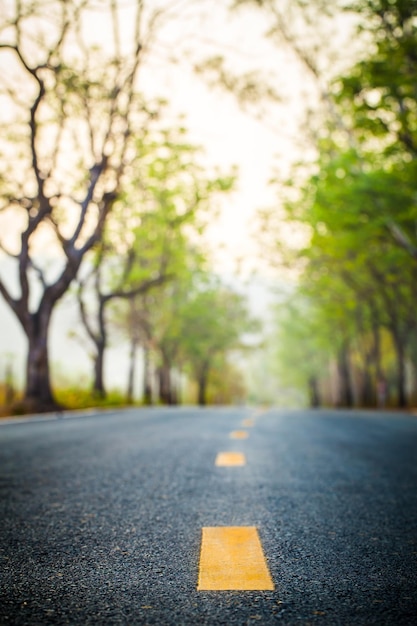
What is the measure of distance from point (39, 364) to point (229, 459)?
519 inches

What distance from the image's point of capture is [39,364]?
18.9 m

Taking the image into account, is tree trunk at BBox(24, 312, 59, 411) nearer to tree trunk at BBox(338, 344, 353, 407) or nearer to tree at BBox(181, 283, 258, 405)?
tree at BBox(181, 283, 258, 405)

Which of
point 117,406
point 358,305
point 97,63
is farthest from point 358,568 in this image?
point 358,305

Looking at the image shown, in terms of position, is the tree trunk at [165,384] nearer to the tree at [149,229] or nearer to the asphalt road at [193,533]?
the tree at [149,229]

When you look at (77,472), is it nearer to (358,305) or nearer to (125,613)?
(125,613)

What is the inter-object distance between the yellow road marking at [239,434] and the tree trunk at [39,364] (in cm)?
926

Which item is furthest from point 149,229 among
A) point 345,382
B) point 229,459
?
point 229,459

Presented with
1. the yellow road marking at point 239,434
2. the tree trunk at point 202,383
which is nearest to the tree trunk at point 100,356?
the yellow road marking at point 239,434

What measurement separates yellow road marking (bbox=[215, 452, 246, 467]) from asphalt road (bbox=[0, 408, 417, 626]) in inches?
3.5

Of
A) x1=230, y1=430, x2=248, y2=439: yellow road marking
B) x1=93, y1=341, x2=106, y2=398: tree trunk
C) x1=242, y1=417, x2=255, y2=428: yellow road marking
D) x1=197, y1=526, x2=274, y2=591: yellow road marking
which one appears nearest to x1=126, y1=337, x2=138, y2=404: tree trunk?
x1=93, y1=341, x2=106, y2=398: tree trunk

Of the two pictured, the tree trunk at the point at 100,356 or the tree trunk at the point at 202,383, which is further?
the tree trunk at the point at 202,383

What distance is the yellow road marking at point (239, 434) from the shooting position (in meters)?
9.41

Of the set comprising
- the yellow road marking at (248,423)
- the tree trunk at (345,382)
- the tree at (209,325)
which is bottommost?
the yellow road marking at (248,423)

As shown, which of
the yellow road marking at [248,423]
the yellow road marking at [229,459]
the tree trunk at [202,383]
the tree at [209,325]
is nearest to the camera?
the yellow road marking at [229,459]
